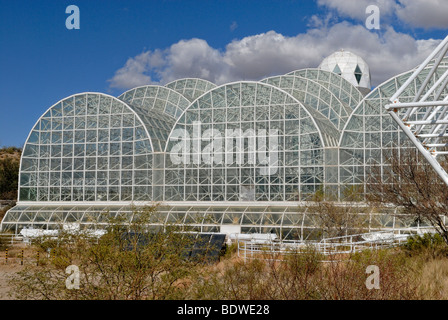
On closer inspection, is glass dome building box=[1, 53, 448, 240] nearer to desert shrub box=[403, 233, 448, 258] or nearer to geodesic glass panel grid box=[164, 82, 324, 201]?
geodesic glass panel grid box=[164, 82, 324, 201]

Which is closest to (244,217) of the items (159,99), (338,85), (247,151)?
(247,151)

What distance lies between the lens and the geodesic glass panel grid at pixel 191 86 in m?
52.0

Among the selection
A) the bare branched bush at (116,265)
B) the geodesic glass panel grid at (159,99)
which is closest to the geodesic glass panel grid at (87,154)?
the geodesic glass panel grid at (159,99)

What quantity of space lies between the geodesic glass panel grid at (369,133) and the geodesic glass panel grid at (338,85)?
12.4 m

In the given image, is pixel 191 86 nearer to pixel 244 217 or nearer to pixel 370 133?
pixel 244 217

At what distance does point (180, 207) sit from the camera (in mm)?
33250

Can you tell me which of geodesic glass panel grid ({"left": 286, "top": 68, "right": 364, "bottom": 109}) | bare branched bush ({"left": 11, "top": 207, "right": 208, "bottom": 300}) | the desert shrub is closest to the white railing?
the desert shrub

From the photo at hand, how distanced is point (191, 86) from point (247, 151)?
21.8 meters

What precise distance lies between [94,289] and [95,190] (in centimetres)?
2666

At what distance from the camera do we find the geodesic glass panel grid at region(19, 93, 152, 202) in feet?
114

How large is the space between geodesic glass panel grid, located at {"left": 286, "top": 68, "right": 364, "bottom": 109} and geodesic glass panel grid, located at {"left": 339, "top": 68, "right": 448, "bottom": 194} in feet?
40.8

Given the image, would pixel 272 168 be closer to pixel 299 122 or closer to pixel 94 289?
pixel 299 122

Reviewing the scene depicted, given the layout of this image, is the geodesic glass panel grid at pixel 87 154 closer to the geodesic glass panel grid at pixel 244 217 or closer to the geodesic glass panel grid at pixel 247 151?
the geodesic glass panel grid at pixel 244 217
